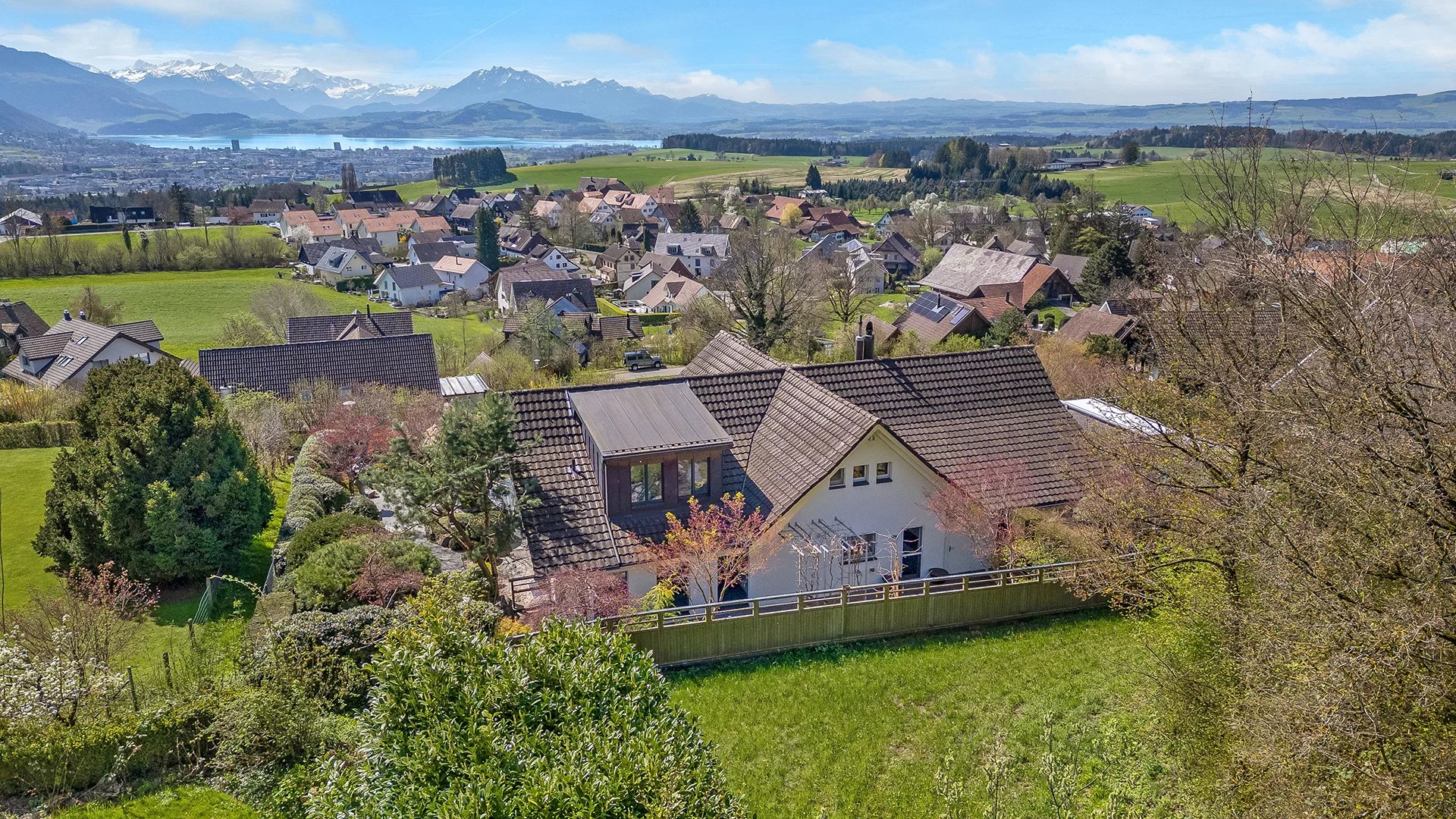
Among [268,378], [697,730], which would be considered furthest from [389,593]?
[268,378]

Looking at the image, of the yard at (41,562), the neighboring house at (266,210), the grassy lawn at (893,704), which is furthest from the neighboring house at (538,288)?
the neighboring house at (266,210)

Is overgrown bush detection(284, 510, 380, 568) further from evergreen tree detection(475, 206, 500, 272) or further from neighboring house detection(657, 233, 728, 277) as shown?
evergreen tree detection(475, 206, 500, 272)

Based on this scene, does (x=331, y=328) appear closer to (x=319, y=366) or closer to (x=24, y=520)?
(x=319, y=366)

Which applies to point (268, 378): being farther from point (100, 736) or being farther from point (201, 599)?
point (100, 736)

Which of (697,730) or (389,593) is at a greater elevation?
(697,730)

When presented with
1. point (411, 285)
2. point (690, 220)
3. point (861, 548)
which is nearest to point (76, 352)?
point (411, 285)

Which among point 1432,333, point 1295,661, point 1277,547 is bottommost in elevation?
point 1295,661
